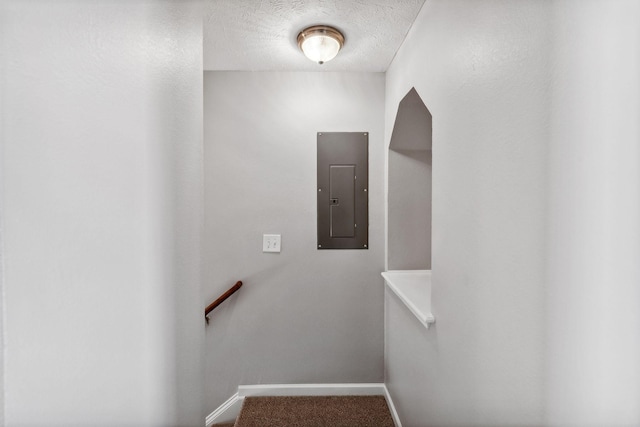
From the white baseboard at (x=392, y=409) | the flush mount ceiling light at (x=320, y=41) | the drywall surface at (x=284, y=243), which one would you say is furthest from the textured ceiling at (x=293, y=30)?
the white baseboard at (x=392, y=409)

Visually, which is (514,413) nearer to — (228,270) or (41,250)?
(41,250)

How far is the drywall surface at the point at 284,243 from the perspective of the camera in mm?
2074

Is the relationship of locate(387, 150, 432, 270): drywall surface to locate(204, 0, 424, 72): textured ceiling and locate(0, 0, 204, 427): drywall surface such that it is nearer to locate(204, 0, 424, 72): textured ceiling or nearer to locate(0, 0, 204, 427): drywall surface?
locate(204, 0, 424, 72): textured ceiling

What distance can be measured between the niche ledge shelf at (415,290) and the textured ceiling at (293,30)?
130 centimetres

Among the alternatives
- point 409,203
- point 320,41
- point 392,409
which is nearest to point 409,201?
point 409,203

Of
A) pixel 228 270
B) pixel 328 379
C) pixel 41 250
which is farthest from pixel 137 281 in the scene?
pixel 328 379

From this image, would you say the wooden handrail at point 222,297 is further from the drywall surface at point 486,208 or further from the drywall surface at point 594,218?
the drywall surface at point 594,218

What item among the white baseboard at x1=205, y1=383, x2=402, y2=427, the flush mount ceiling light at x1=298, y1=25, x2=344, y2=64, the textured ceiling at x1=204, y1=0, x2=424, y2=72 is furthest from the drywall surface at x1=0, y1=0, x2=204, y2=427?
the white baseboard at x1=205, y1=383, x2=402, y2=427

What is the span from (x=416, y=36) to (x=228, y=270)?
1699 millimetres

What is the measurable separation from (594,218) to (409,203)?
1503mm

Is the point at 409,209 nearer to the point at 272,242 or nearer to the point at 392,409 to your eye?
the point at 272,242

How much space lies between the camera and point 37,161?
47 cm

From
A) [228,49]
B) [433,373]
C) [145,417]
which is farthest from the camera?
[228,49]

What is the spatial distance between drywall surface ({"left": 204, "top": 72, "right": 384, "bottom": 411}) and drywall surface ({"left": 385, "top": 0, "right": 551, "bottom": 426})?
759 mm
